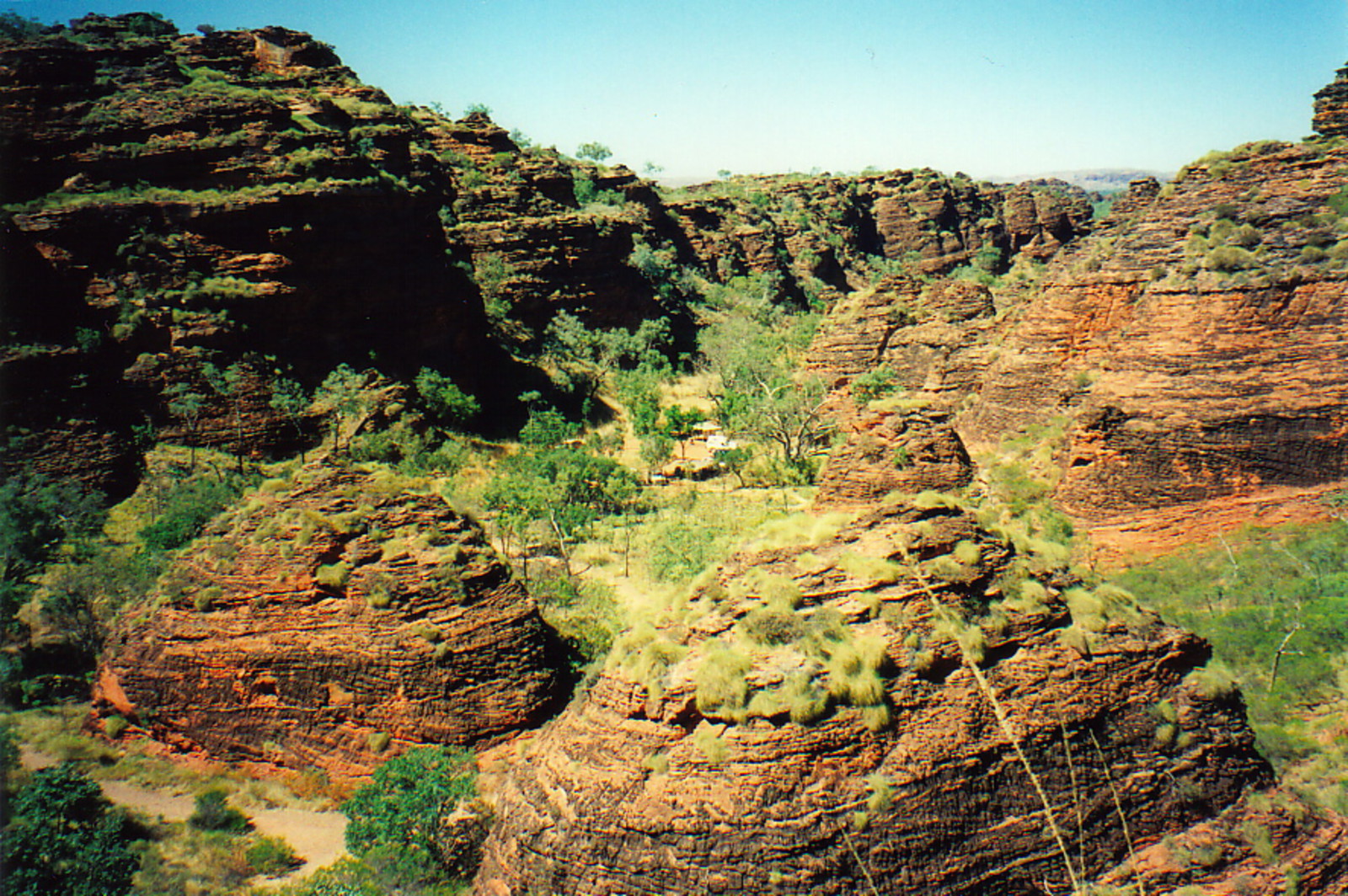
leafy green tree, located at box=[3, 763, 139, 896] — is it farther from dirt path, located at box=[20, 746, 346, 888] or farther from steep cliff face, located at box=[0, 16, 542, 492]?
steep cliff face, located at box=[0, 16, 542, 492]

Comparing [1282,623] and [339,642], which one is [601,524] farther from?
[1282,623]

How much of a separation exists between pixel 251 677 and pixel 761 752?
11.7 meters

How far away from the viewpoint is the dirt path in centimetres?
1391

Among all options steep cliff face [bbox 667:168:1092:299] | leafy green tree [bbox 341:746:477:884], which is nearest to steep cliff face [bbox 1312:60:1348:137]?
leafy green tree [bbox 341:746:477:884]

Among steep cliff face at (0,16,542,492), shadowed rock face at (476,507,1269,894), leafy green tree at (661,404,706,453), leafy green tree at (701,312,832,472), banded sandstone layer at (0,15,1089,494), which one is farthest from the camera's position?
leafy green tree at (661,404,706,453)

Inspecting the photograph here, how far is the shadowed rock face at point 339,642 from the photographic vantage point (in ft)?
50.0

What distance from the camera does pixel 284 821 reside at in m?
14.9

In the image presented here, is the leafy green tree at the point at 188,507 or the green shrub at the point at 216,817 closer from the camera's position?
the green shrub at the point at 216,817

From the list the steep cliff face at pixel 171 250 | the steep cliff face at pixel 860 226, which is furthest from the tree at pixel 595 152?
the steep cliff face at pixel 171 250

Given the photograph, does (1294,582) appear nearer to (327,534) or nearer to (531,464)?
(327,534)

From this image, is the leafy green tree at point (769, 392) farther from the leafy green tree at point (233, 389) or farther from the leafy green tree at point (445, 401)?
the leafy green tree at point (233, 389)

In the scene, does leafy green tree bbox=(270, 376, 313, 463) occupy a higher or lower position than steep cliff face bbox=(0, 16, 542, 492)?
lower

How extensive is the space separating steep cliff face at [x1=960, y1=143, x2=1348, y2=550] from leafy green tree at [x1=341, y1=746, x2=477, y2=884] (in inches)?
707

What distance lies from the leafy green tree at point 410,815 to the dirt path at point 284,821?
725 mm
